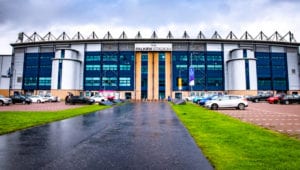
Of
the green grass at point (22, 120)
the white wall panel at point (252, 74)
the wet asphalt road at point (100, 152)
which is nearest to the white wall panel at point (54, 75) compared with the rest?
the green grass at point (22, 120)

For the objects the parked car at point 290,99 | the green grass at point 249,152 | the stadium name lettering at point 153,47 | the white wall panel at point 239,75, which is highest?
the stadium name lettering at point 153,47

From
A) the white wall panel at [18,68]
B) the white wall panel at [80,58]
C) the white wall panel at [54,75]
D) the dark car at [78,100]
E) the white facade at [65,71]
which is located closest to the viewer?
the dark car at [78,100]

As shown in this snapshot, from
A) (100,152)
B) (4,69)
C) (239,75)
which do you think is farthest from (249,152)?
(4,69)

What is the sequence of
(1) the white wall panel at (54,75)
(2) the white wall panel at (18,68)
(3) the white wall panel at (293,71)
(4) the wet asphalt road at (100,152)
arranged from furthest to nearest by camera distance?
(2) the white wall panel at (18,68)
(3) the white wall panel at (293,71)
(1) the white wall panel at (54,75)
(4) the wet asphalt road at (100,152)

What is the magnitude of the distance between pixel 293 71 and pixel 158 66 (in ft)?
154

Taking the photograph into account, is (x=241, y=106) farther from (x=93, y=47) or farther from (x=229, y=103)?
(x=93, y=47)

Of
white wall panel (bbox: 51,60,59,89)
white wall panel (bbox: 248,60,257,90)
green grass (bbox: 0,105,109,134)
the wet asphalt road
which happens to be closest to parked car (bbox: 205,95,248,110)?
green grass (bbox: 0,105,109,134)

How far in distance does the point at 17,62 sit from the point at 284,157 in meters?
86.8

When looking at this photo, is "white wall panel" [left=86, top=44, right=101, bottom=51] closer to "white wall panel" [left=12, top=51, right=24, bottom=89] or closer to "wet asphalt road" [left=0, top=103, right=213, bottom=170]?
"white wall panel" [left=12, top=51, right=24, bottom=89]

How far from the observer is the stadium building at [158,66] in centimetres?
6825

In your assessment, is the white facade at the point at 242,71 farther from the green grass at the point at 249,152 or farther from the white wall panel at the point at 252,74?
the green grass at the point at 249,152

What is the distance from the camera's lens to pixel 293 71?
229ft

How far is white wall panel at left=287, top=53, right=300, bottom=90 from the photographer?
69.1 meters

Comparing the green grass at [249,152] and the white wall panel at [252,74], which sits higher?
the white wall panel at [252,74]
